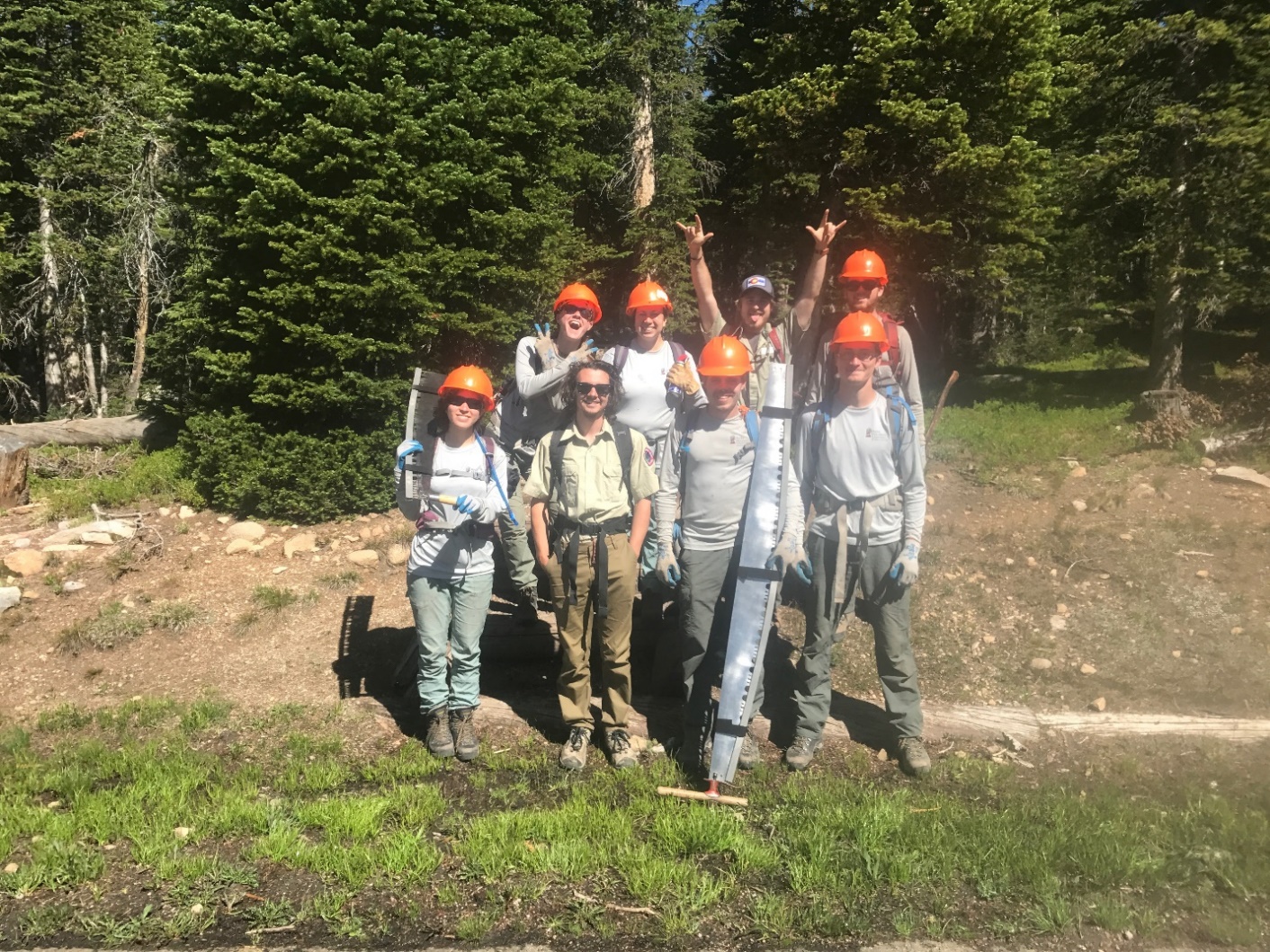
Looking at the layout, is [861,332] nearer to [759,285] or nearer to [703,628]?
[759,285]

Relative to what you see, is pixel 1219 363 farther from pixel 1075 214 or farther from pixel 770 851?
pixel 770 851

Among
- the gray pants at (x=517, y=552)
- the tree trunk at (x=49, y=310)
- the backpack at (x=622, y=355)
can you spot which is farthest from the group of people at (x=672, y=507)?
the tree trunk at (x=49, y=310)

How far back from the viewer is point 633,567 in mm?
4824

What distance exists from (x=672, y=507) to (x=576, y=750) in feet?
5.21

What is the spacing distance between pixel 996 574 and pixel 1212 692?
91.8 inches

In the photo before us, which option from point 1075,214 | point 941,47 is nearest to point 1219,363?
point 1075,214

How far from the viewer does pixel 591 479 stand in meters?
4.73

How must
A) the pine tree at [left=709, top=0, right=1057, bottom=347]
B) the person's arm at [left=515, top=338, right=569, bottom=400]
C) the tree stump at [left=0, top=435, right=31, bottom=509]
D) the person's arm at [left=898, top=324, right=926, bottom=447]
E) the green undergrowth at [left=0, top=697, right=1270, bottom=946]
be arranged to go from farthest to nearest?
the pine tree at [left=709, top=0, right=1057, bottom=347]
the tree stump at [left=0, top=435, right=31, bottom=509]
the person's arm at [left=898, top=324, right=926, bottom=447]
the person's arm at [left=515, top=338, right=569, bottom=400]
the green undergrowth at [left=0, top=697, right=1270, bottom=946]

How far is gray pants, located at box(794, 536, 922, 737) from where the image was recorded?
4.94 meters

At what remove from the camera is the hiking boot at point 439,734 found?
514 cm

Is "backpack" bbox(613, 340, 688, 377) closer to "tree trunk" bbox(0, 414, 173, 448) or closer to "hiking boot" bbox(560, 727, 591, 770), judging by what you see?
"hiking boot" bbox(560, 727, 591, 770)

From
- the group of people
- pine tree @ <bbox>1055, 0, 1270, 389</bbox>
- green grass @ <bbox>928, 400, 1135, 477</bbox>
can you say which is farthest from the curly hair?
pine tree @ <bbox>1055, 0, 1270, 389</bbox>

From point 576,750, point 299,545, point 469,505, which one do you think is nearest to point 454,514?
point 469,505

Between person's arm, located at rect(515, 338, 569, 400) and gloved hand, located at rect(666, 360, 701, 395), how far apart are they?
65cm
